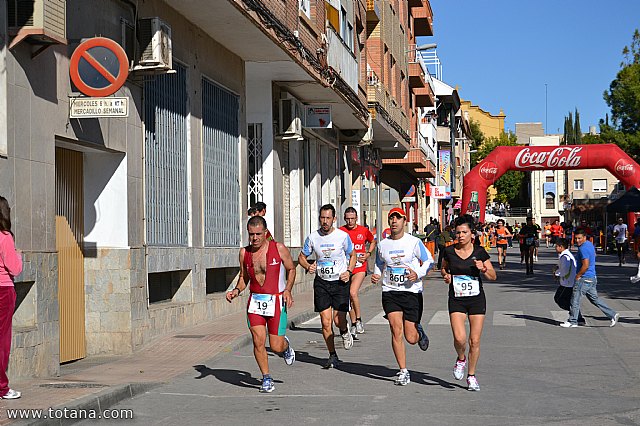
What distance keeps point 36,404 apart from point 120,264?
4.91 m

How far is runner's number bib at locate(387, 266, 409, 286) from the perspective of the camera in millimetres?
11227

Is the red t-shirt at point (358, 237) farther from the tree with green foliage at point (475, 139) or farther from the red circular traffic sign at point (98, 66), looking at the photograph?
the tree with green foliage at point (475, 139)

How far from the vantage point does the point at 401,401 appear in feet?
32.6

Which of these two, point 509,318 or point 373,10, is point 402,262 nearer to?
point 509,318

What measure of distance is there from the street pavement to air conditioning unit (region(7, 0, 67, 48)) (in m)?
3.68

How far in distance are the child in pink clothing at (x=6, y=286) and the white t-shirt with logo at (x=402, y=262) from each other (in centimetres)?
387

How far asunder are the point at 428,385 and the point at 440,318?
332 inches

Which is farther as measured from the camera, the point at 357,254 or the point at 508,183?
the point at 508,183

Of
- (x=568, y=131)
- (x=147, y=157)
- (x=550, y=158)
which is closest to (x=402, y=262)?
(x=147, y=157)

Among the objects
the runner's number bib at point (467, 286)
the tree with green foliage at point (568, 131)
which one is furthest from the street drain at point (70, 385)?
the tree with green foliage at point (568, 131)

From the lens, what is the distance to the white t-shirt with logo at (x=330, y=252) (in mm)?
13414

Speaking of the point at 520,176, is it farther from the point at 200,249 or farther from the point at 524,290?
the point at 200,249

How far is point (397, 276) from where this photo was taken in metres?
11.3

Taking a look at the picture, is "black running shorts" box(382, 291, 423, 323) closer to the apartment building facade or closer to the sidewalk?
the sidewalk
